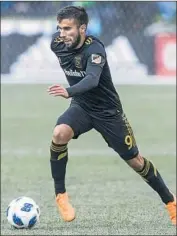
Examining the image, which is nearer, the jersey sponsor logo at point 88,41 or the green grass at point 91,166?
the jersey sponsor logo at point 88,41

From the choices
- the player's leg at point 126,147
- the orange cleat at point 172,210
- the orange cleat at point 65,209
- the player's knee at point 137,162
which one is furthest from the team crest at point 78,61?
the orange cleat at point 172,210

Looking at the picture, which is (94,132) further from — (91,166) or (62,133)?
(62,133)

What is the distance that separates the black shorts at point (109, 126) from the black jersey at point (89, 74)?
70 mm

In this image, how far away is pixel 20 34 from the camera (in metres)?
13.5

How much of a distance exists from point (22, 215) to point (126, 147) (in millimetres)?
1090

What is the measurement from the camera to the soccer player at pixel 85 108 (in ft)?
20.7

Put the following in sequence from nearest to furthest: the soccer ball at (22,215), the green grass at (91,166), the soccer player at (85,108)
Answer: the soccer player at (85,108) < the soccer ball at (22,215) < the green grass at (91,166)

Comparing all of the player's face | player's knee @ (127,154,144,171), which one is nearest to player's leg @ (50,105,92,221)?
player's knee @ (127,154,144,171)

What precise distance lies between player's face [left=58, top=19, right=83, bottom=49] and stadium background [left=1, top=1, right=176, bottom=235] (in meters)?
1.81

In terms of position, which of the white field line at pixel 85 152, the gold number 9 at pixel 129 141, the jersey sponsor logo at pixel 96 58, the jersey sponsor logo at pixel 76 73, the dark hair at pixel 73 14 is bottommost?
the white field line at pixel 85 152

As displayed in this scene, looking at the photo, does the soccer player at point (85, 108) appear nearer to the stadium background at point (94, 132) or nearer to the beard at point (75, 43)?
the beard at point (75, 43)

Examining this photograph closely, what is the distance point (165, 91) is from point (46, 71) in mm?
3083

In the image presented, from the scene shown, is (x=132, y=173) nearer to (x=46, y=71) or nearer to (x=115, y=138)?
(x=46, y=71)

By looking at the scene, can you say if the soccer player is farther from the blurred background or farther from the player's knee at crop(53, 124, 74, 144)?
the blurred background
